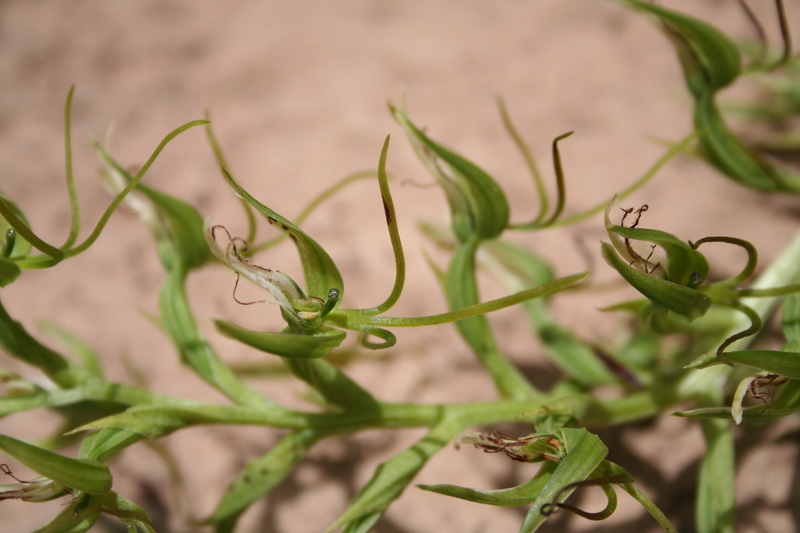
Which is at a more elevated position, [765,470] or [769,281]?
[769,281]

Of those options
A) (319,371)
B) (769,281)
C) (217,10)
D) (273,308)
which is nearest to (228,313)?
(273,308)

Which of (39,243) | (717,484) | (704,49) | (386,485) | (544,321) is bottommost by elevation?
(717,484)

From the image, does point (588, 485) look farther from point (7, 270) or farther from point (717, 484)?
point (7, 270)

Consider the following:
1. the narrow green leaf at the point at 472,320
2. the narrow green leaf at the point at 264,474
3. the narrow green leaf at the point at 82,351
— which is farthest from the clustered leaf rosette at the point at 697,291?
the narrow green leaf at the point at 82,351

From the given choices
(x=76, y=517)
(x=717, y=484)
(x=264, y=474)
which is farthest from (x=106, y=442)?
(x=717, y=484)

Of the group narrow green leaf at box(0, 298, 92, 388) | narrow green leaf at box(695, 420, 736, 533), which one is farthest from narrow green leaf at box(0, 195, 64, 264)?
narrow green leaf at box(695, 420, 736, 533)

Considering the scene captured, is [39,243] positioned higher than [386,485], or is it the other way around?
[39,243]

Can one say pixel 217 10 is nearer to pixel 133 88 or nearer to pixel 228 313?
pixel 133 88
